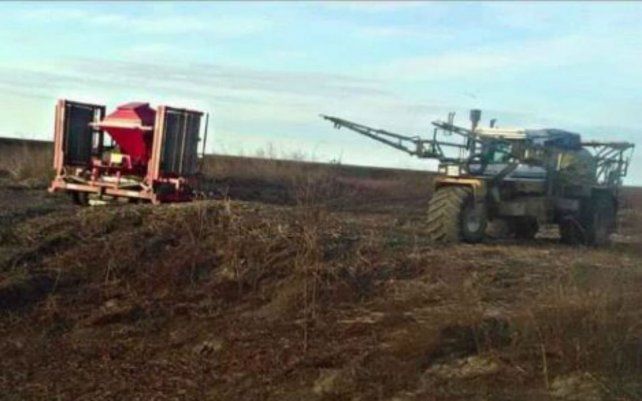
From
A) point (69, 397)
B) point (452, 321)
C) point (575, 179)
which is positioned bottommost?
point (69, 397)

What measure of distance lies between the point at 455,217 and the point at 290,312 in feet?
21.0

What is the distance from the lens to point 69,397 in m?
8.76

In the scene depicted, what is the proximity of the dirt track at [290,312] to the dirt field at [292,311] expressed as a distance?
0.9 inches

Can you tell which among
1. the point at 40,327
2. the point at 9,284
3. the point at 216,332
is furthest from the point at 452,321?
the point at 9,284

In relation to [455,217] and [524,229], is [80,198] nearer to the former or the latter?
[455,217]

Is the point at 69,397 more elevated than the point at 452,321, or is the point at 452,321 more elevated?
the point at 452,321

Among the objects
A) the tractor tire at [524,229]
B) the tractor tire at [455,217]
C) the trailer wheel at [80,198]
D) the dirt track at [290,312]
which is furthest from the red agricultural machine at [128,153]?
the tractor tire at [524,229]

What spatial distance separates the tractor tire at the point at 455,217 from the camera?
16359 mm

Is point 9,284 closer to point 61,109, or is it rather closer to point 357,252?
point 357,252

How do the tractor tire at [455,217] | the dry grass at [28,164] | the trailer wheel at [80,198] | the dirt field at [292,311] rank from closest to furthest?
the dirt field at [292,311] → the tractor tire at [455,217] → the trailer wheel at [80,198] → the dry grass at [28,164]

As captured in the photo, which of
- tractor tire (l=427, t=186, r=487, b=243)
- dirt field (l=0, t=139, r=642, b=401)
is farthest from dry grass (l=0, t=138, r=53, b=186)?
tractor tire (l=427, t=186, r=487, b=243)

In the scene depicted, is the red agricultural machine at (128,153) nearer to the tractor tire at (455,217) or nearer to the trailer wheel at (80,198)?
the trailer wheel at (80,198)

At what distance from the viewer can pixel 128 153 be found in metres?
18.9

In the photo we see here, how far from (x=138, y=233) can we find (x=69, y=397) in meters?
4.77
